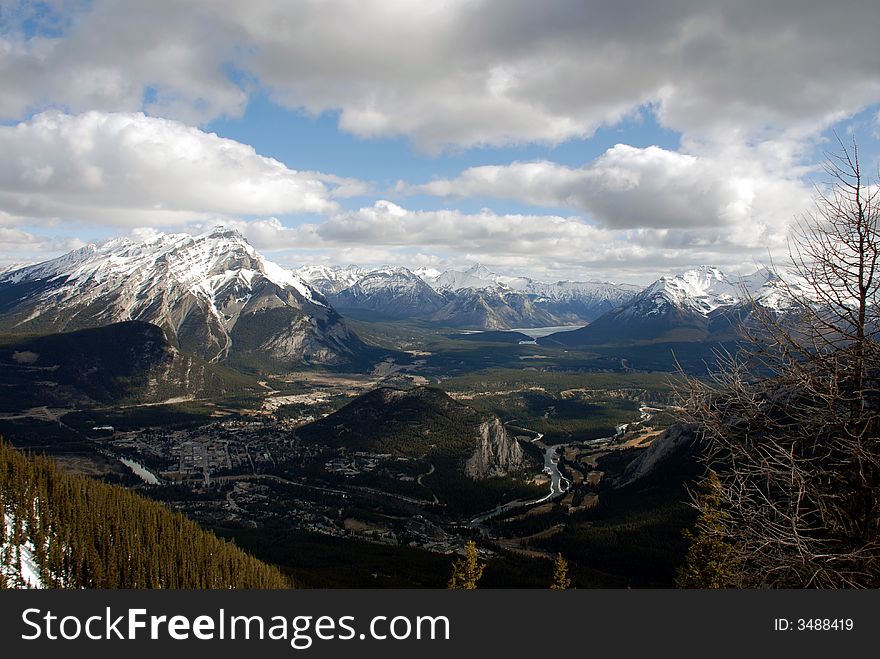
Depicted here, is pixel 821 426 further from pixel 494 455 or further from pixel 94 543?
pixel 494 455

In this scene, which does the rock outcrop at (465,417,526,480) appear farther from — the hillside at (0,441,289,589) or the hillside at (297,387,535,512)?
the hillside at (0,441,289,589)

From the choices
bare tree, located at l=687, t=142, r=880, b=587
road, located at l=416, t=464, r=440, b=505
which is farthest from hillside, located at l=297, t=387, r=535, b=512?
bare tree, located at l=687, t=142, r=880, b=587

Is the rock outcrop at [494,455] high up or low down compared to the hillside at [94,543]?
down

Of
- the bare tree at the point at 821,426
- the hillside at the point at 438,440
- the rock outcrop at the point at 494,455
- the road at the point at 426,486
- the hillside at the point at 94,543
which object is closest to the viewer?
the bare tree at the point at 821,426

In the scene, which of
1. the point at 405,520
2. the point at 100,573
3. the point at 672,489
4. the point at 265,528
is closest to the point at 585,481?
the point at 672,489

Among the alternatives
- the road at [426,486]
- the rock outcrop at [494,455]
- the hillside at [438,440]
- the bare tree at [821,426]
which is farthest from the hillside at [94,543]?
the rock outcrop at [494,455]

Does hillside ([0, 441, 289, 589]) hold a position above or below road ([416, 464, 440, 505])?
above

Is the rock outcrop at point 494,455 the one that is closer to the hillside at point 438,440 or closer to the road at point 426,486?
the hillside at point 438,440

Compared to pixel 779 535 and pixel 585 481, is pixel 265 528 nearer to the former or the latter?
pixel 585 481
